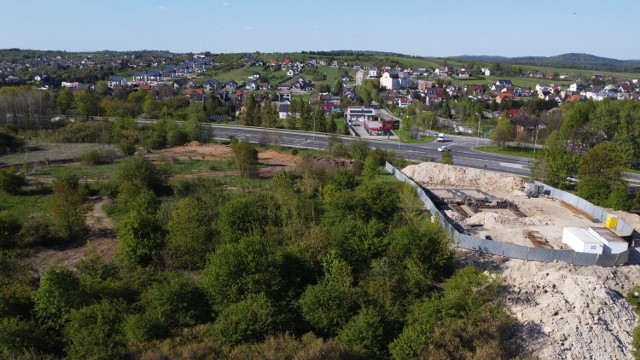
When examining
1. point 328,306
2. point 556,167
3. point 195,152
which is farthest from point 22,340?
point 195,152

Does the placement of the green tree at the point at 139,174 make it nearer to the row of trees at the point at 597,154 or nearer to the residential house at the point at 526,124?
the row of trees at the point at 597,154

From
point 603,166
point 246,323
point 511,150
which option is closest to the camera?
point 246,323

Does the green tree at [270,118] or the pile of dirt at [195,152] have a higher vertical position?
the green tree at [270,118]

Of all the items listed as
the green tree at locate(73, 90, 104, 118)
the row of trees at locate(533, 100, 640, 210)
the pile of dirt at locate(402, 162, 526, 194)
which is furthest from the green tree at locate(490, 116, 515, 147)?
the green tree at locate(73, 90, 104, 118)

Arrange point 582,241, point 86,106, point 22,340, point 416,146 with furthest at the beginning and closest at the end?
point 86,106, point 416,146, point 582,241, point 22,340

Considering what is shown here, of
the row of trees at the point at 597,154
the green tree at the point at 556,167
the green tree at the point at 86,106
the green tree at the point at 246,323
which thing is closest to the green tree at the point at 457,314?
the green tree at the point at 246,323

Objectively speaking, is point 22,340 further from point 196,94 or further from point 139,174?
point 196,94

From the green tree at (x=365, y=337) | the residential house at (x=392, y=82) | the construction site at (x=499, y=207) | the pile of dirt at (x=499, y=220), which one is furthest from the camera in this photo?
the residential house at (x=392, y=82)
